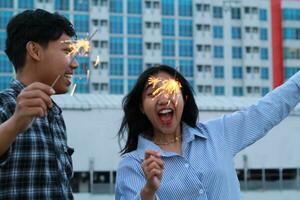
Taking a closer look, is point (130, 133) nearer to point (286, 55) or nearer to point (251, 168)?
point (251, 168)

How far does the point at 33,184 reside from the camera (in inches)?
74.7

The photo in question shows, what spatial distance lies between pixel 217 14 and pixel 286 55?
20.1ft

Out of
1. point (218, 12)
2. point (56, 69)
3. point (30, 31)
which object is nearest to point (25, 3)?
point (218, 12)

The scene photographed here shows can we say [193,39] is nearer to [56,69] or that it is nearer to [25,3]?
[25,3]

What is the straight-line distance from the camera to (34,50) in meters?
2.03

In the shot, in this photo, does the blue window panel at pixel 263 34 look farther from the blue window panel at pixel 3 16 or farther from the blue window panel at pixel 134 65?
the blue window panel at pixel 3 16

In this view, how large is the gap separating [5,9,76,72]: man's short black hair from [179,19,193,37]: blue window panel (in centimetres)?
4061

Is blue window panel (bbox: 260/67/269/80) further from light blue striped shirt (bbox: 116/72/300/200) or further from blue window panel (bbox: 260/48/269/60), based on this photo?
light blue striped shirt (bbox: 116/72/300/200)

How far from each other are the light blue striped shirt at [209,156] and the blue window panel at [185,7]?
40766 mm

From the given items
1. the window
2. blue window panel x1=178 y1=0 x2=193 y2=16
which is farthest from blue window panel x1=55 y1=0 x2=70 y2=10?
the window

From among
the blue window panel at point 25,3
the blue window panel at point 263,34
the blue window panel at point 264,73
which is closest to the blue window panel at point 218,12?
the blue window panel at point 263,34

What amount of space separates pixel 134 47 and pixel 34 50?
3917 cm

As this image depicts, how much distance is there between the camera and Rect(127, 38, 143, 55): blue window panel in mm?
40969

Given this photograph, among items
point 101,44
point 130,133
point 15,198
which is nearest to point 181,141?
point 130,133
